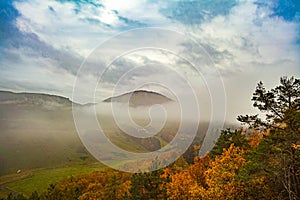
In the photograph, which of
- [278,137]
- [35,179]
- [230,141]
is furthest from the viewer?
[35,179]

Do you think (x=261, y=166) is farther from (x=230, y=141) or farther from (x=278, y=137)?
(x=230, y=141)

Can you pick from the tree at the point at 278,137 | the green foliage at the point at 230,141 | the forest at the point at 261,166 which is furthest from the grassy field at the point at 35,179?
the tree at the point at 278,137

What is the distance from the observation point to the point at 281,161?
64.0 ft

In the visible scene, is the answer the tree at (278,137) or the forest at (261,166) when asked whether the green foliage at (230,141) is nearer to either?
the forest at (261,166)

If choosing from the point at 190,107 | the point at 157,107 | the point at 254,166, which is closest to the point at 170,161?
the point at 157,107

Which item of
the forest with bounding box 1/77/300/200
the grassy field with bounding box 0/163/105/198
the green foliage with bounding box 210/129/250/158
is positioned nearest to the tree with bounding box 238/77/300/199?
the forest with bounding box 1/77/300/200

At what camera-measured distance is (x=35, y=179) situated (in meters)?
170

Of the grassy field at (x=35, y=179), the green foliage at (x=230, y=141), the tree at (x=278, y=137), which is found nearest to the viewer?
the tree at (x=278, y=137)

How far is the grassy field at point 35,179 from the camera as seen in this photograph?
14952 centimetres

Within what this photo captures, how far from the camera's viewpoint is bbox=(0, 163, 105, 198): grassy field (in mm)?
149525

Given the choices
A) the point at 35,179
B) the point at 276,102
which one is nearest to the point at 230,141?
the point at 276,102

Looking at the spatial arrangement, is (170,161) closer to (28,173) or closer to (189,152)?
(189,152)

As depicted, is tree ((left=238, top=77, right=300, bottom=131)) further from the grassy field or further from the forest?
the grassy field

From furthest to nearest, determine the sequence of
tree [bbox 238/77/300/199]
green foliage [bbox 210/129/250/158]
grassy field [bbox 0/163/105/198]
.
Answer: grassy field [bbox 0/163/105/198] → green foliage [bbox 210/129/250/158] → tree [bbox 238/77/300/199]
